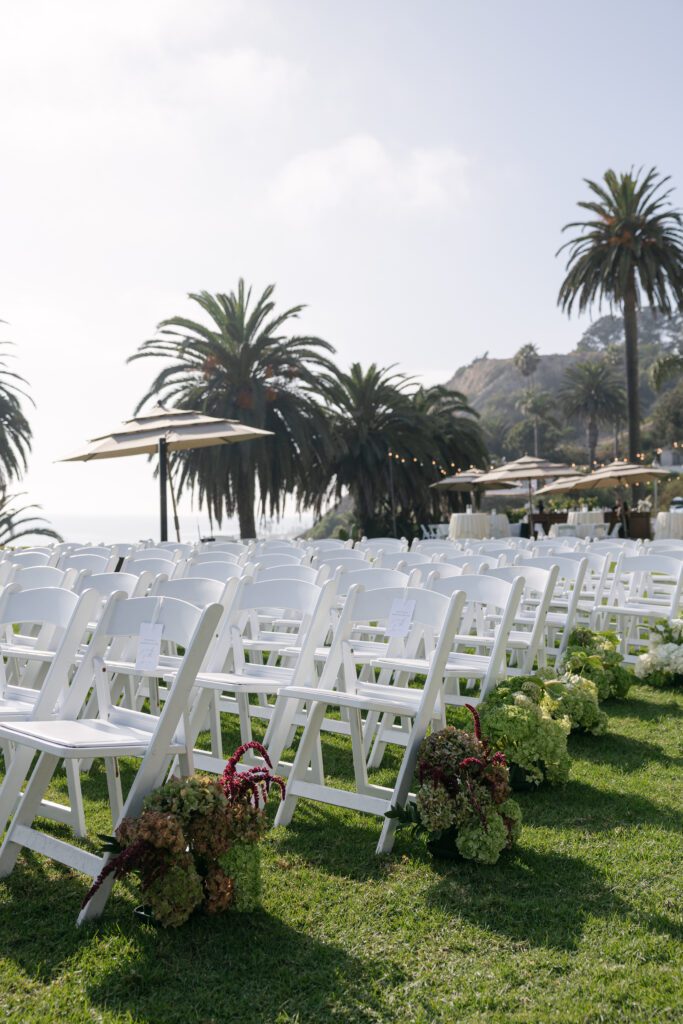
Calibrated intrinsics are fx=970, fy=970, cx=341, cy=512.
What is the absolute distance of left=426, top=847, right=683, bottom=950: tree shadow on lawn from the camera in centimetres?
311

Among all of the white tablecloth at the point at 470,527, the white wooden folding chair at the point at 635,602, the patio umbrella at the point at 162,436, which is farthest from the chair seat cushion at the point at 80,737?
the white tablecloth at the point at 470,527

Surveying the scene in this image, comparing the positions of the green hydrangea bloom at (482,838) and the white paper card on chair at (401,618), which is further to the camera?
the white paper card on chair at (401,618)

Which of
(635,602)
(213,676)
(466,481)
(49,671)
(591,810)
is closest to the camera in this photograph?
(49,671)

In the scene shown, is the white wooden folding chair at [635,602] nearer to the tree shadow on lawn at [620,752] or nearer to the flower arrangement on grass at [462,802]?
the tree shadow on lawn at [620,752]

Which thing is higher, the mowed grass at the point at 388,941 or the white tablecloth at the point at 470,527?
the white tablecloth at the point at 470,527

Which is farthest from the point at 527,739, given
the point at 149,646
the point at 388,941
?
the point at 149,646

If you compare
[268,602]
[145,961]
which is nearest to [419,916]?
[145,961]

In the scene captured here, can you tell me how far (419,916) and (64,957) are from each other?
114 centimetres

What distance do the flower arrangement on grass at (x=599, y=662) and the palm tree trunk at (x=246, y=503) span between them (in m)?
18.0

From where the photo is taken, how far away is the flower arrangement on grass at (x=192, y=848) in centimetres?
305

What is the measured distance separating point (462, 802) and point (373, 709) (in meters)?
0.49

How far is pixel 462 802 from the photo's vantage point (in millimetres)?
3678

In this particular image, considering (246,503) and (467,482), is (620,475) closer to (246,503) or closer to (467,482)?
(467,482)

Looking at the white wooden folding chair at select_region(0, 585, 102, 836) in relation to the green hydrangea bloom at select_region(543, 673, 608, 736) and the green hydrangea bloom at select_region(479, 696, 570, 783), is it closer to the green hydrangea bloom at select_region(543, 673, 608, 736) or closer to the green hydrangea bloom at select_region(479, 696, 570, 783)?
the green hydrangea bloom at select_region(479, 696, 570, 783)
